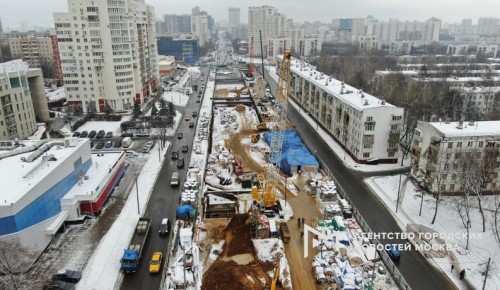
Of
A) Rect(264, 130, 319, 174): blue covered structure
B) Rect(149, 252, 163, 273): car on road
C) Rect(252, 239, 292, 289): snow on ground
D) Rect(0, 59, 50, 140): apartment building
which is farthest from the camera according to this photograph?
Rect(0, 59, 50, 140): apartment building

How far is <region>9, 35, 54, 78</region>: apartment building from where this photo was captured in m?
132

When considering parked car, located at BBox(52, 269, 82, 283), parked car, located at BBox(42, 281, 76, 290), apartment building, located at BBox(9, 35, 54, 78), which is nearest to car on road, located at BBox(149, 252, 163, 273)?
parked car, located at BBox(52, 269, 82, 283)

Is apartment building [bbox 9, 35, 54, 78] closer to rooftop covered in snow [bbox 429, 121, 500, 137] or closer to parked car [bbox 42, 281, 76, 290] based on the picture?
parked car [bbox 42, 281, 76, 290]

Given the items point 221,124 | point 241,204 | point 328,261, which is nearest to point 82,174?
point 241,204

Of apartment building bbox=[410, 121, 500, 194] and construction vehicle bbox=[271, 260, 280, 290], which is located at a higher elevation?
apartment building bbox=[410, 121, 500, 194]

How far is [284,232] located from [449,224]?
54.5ft

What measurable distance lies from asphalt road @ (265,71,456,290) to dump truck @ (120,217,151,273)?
2188cm

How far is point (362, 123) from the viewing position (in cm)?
5059

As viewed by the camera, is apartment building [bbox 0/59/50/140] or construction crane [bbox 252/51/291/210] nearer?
construction crane [bbox 252/51/291/210]

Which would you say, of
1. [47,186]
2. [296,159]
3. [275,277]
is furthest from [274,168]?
[47,186]

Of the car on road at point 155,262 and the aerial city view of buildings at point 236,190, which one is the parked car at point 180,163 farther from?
the car on road at point 155,262

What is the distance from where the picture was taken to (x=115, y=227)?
116ft

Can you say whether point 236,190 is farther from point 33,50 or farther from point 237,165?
point 33,50

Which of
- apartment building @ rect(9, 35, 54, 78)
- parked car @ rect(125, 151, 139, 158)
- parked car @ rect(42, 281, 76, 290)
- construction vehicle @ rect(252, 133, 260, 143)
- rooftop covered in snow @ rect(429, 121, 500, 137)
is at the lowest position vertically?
parked car @ rect(42, 281, 76, 290)
